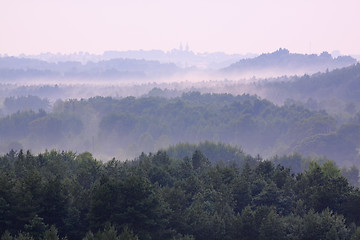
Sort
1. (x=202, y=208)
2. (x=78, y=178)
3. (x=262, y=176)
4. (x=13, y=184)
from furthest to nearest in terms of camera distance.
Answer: (x=262, y=176)
(x=78, y=178)
(x=202, y=208)
(x=13, y=184)

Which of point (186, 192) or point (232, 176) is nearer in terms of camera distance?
point (186, 192)

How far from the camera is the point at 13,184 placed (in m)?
47.3

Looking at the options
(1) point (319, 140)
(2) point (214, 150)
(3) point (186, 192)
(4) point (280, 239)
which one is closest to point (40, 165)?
(3) point (186, 192)

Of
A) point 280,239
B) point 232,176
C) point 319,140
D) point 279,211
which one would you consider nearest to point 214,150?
point 319,140

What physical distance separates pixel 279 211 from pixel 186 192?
951 centimetres

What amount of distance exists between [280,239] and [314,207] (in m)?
11.3

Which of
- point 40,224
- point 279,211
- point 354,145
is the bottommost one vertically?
point 354,145

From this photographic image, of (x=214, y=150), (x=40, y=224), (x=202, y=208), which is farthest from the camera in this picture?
(x=214, y=150)

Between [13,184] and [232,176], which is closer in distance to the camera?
[13,184]

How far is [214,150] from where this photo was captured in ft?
528

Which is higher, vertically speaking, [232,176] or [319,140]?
[232,176]

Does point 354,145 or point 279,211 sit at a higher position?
point 279,211

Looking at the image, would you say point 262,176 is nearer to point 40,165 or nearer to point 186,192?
point 186,192

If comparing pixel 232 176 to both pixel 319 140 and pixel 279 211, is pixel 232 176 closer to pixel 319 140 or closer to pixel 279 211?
pixel 279 211
